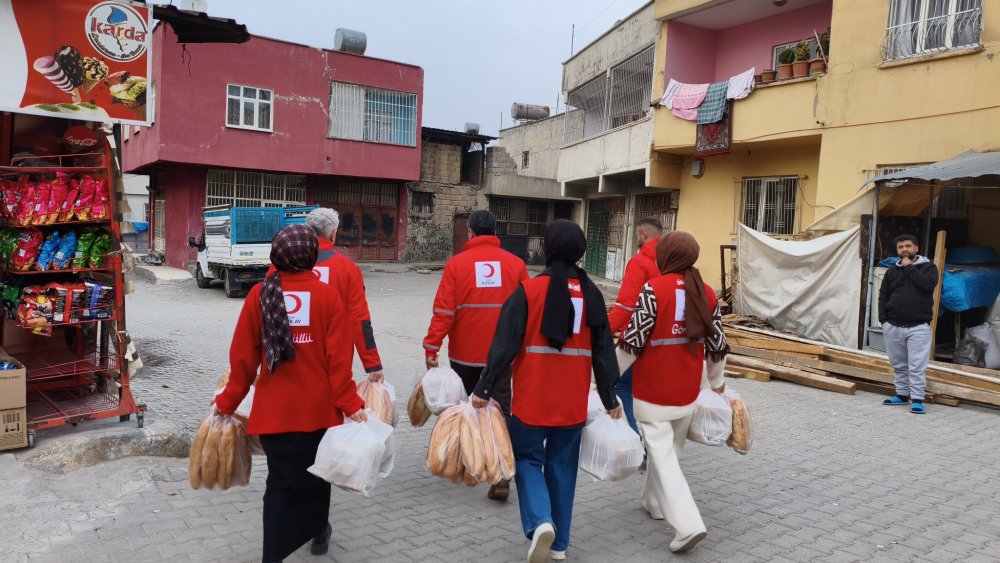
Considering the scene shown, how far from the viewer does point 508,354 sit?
142 inches

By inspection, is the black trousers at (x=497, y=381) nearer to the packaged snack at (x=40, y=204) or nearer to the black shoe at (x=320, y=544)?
the black shoe at (x=320, y=544)

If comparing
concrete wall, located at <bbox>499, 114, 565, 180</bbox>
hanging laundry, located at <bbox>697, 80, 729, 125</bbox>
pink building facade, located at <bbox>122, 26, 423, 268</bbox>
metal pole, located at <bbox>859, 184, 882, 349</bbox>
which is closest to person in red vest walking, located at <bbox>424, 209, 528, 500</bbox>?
metal pole, located at <bbox>859, 184, 882, 349</bbox>

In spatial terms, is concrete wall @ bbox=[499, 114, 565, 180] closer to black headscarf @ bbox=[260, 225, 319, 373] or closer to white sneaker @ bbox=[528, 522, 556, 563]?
black headscarf @ bbox=[260, 225, 319, 373]

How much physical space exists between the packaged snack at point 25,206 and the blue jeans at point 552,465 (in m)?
3.83

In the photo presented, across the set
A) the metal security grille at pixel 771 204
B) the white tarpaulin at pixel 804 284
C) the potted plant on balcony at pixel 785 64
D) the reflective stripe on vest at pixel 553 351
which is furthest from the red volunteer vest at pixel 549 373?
the metal security grille at pixel 771 204

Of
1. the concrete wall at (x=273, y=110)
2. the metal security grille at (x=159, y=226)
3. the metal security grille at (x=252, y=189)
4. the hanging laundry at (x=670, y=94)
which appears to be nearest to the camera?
the hanging laundry at (x=670, y=94)

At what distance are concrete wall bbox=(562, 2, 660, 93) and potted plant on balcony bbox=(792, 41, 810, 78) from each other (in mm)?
3839

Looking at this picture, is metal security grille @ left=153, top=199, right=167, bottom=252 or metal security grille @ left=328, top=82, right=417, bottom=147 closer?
metal security grille @ left=328, top=82, right=417, bottom=147

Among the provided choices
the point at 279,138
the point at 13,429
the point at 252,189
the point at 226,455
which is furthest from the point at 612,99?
the point at 226,455

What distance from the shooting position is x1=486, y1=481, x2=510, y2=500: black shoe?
15.1 ft

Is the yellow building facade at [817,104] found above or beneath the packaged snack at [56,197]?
above

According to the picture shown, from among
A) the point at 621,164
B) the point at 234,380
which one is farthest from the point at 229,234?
the point at 234,380

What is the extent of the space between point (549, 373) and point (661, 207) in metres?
14.8

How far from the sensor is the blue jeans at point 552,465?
12.0 ft
